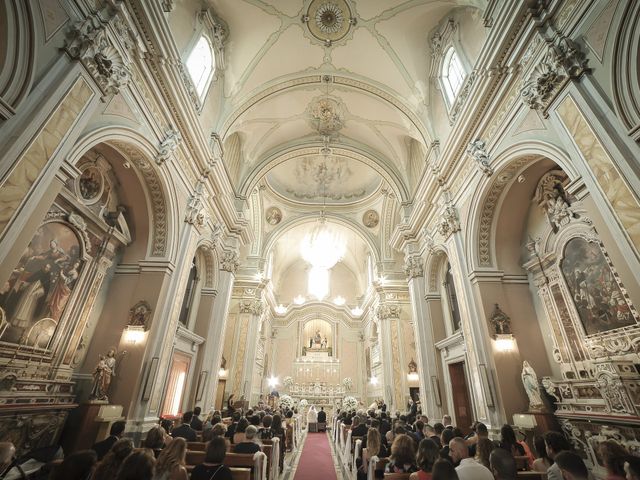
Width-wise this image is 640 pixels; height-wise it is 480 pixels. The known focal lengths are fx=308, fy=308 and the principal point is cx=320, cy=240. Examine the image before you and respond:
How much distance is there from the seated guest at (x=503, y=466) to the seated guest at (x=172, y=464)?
3033mm

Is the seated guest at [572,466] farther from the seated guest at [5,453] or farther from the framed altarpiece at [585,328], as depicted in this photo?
the seated guest at [5,453]

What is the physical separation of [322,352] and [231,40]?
20.9 m

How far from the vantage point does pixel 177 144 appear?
25.5 feet

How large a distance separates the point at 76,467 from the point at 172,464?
0.92m

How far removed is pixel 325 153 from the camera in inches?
571

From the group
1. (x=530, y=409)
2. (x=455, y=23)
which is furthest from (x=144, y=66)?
(x=530, y=409)

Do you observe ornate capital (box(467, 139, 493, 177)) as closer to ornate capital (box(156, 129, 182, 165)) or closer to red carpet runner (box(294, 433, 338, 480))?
ornate capital (box(156, 129, 182, 165))

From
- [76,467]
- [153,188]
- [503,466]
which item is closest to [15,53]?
[153,188]

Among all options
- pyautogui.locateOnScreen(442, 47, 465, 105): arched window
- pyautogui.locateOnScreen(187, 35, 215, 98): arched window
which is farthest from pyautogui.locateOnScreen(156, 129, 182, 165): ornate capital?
pyautogui.locateOnScreen(442, 47, 465, 105): arched window

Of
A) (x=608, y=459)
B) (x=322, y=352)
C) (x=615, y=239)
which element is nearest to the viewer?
(x=608, y=459)

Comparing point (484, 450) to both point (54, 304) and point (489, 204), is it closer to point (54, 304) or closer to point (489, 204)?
point (489, 204)

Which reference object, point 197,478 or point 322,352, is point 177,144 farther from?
point 322,352

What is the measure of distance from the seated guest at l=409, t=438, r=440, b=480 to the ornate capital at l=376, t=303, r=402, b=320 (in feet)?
42.3

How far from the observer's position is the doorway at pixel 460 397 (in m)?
9.45
